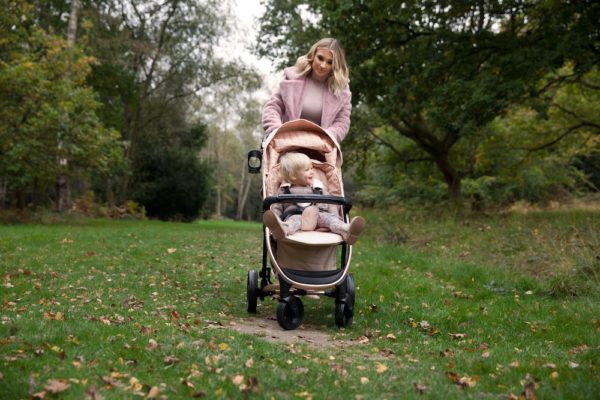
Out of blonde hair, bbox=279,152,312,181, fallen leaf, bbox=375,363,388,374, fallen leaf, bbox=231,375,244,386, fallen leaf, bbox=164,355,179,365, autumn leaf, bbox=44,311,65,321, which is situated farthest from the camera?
blonde hair, bbox=279,152,312,181

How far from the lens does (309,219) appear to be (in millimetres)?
5832

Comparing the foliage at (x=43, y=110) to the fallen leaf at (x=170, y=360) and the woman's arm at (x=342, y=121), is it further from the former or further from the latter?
the fallen leaf at (x=170, y=360)

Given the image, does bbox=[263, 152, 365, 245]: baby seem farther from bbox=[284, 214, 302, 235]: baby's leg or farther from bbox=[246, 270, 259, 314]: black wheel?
bbox=[246, 270, 259, 314]: black wheel

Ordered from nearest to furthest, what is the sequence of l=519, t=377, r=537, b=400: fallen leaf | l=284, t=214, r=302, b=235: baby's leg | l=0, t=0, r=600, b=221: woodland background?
l=519, t=377, r=537, b=400: fallen leaf → l=284, t=214, r=302, b=235: baby's leg → l=0, t=0, r=600, b=221: woodland background

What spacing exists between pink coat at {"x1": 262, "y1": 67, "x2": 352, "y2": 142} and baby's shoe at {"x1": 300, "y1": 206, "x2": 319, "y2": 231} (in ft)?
4.11

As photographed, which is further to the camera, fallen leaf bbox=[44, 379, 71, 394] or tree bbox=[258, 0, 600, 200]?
tree bbox=[258, 0, 600, 200]

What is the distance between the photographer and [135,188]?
30.7 meters

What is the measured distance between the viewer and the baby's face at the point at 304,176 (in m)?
6.09

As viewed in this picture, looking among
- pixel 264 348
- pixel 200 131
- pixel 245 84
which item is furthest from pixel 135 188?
pixel 264 348

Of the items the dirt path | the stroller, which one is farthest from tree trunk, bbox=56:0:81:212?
the dirt path

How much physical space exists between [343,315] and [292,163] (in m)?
1.61

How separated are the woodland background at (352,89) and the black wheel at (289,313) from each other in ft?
19.0

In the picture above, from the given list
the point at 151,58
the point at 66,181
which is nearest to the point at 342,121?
the point at 66,181

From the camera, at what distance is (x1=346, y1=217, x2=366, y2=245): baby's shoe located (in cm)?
541
